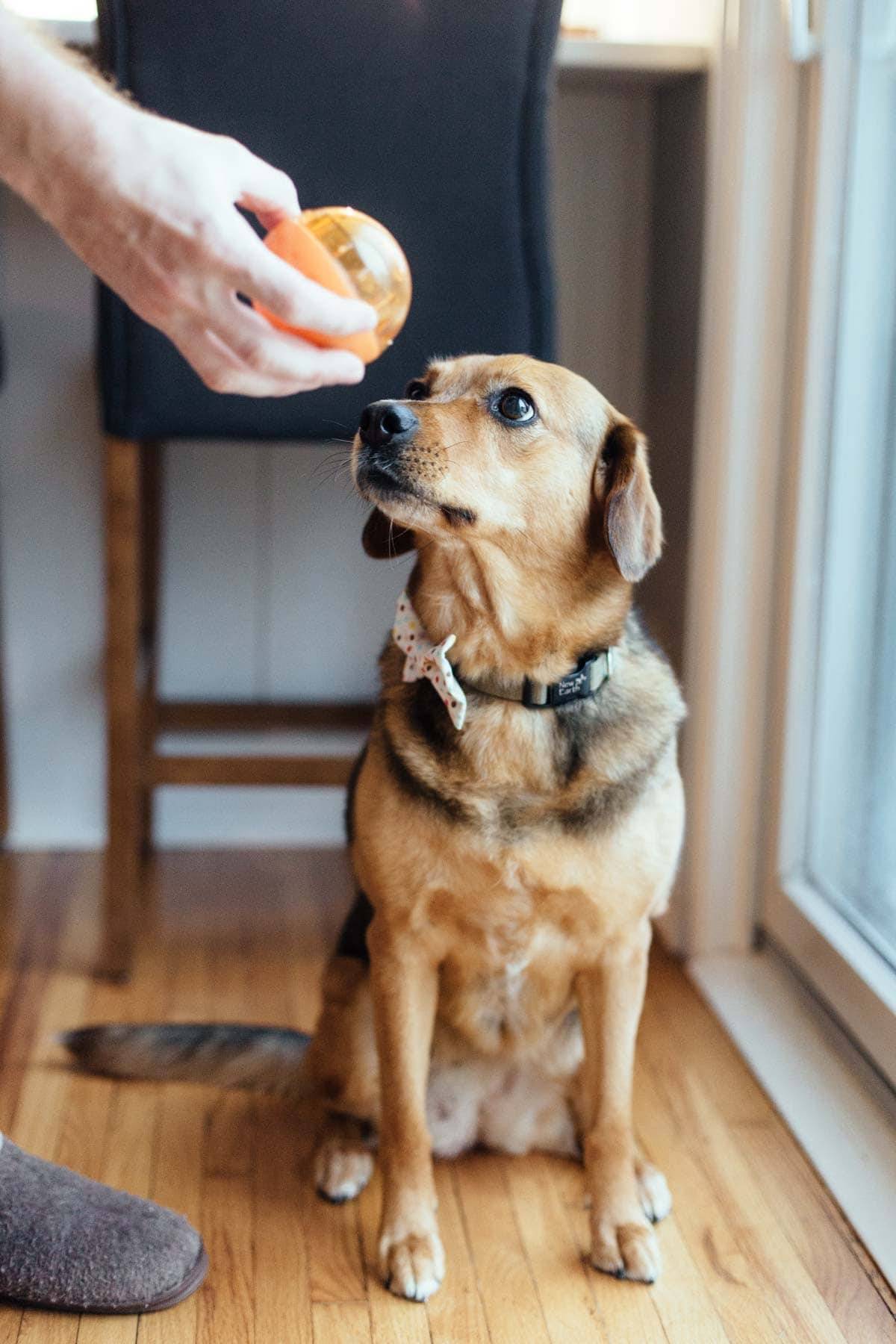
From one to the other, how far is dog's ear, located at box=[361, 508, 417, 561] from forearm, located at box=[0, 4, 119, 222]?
1.89 ft

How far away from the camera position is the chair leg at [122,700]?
1864 millimetres

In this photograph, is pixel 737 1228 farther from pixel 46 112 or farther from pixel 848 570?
pixel 46 112

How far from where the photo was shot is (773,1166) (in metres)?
1.57

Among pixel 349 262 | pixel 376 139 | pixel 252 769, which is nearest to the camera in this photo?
pixel 349 262

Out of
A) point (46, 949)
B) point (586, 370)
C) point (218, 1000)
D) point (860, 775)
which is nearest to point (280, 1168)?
point (218, 1000)

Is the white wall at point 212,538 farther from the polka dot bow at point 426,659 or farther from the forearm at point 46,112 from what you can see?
the forearm at point 46,112

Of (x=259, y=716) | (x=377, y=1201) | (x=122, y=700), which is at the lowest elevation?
(x=377, y=1201)

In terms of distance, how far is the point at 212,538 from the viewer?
244cm

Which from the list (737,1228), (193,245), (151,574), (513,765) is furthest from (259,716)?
(193,245)

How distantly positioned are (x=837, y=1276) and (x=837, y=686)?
31.8 inches

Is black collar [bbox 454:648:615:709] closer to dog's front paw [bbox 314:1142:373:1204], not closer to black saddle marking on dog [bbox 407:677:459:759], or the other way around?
black saddle marking on dog [bbox 407:677:459:759]

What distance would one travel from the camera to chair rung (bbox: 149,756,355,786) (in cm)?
205

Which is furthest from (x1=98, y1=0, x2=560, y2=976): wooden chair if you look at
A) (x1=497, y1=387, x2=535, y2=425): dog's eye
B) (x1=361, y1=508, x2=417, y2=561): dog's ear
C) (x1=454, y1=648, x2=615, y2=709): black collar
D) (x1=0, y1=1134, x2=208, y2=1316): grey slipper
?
(x1=0, y1=1134, x2=208, y2=1316): grey slipper

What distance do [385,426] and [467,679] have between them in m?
0.28
